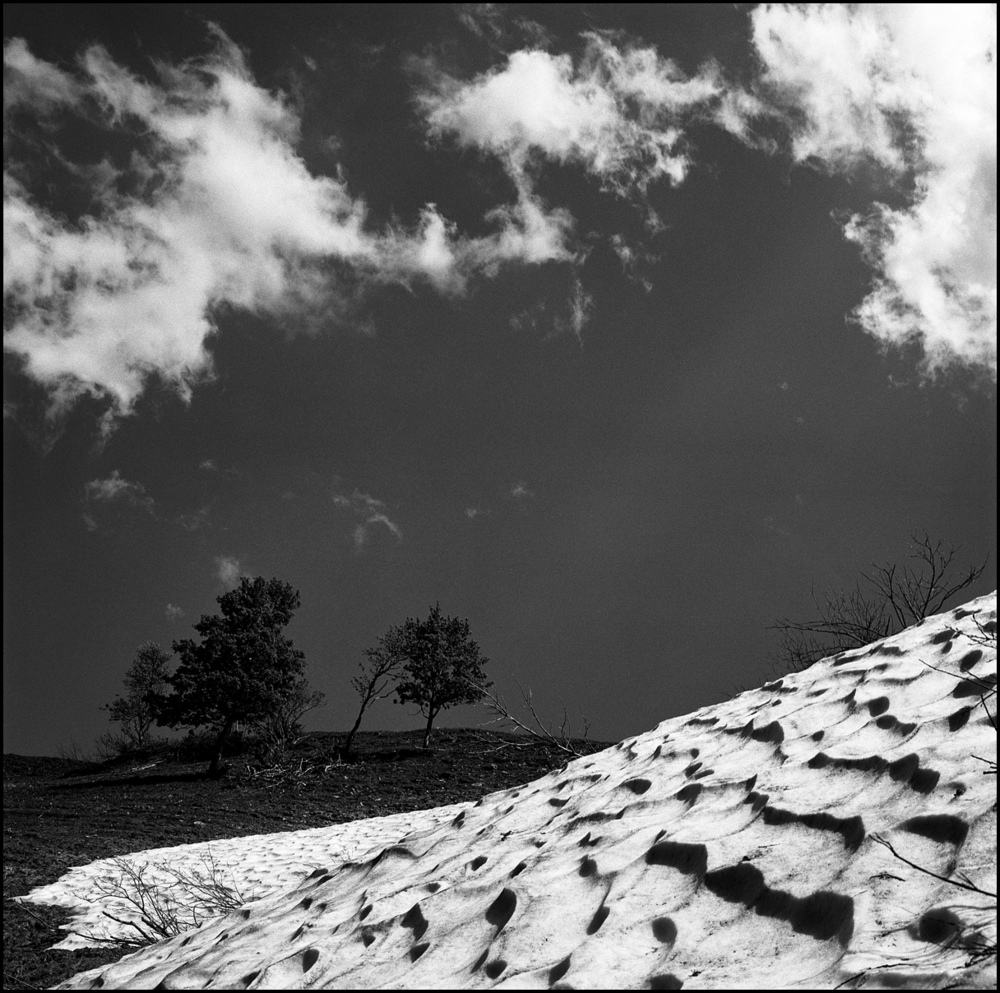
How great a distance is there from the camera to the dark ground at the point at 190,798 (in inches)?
325

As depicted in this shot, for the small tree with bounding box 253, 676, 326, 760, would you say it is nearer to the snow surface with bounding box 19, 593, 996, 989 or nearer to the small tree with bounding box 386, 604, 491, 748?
the small tree with bounding box 386, 604, 491, 748

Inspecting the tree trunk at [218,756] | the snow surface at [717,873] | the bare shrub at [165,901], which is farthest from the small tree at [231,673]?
the snow surface at [717,873]

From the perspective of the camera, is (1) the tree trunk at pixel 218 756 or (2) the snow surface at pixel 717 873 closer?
(2) the snow surface at pixel 717 873

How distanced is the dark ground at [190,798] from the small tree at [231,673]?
1485 mm

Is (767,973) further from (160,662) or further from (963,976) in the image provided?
(160,662)

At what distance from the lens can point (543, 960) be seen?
9.39 ft

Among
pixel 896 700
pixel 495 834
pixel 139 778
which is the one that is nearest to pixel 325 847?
pixel 495 834

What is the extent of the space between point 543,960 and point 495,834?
203 centimetres

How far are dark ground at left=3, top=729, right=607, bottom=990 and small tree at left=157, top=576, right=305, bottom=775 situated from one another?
1.49m

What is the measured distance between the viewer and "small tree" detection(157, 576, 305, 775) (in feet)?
78.0

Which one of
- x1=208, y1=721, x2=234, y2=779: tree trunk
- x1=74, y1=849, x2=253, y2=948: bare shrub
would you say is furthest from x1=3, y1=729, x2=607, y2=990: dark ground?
x1=74, y1=849, x2=253, y2=948: bare shrub

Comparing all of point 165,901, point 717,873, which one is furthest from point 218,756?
point 717,873

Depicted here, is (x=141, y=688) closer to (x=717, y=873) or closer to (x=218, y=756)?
(x=218, y=756)

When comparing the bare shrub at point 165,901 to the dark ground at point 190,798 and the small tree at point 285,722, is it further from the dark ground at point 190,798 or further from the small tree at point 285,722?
the small tree at point 285,722
